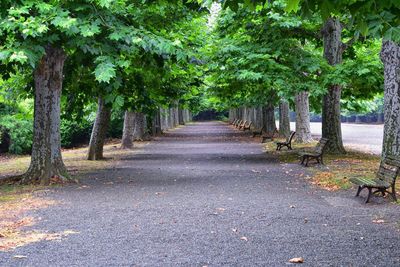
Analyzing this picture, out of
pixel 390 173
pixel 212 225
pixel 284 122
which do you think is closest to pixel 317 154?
pixel 390 173

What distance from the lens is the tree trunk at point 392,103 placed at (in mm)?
13464

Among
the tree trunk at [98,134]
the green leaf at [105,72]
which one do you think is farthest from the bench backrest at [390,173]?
the tree trunk at [98,134]

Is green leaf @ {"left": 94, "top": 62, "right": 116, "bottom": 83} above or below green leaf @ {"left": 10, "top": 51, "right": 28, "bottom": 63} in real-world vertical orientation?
below

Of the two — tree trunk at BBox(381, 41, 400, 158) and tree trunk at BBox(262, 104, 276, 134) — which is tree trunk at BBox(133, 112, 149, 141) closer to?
tree trunk at BBox(262, 104, 276, 134)

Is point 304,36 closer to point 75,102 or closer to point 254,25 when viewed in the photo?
point 254,25

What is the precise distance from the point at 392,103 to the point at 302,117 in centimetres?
1302

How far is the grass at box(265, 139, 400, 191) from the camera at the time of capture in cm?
1261

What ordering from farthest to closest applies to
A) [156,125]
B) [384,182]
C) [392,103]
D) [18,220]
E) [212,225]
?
1. [156,125]
2. [392,103]
3. [384,182]
4. [18,220]
5. [212,225]

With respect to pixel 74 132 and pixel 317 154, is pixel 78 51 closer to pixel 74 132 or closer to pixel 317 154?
pixel 317 154

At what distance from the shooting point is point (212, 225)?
26.6ft

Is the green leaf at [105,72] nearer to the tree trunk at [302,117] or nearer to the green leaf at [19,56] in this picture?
the green leaf at [19,56]

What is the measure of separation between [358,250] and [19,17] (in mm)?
7844

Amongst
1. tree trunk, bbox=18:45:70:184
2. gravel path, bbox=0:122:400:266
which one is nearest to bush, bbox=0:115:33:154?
tree trunk, bbox=18:45:70:184

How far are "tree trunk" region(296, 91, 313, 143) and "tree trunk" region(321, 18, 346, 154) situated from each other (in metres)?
5.80
